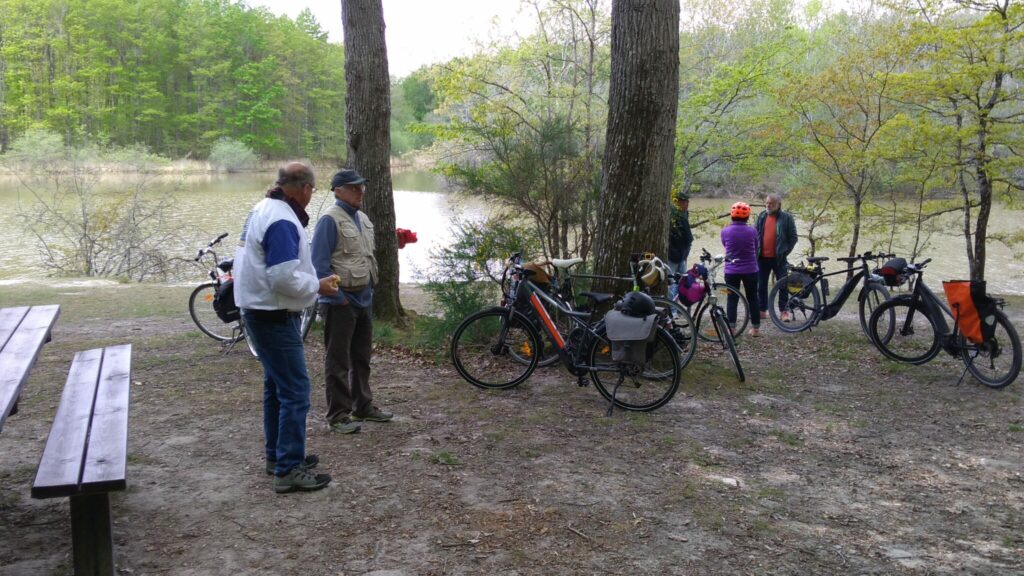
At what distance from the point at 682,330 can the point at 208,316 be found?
5610 mm

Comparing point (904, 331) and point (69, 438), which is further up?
point (69, 438)

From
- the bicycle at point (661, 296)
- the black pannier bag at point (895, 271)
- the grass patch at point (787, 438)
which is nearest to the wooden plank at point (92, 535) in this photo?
the grass patch at point (787, 438)

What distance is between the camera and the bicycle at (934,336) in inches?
241

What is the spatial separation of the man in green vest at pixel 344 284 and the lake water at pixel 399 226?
542 cm

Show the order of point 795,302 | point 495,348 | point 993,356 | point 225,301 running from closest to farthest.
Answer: point 495,348 < point 993,356 < point 225,301 < point 795,302

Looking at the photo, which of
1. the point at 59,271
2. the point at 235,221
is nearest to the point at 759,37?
the point at 235,221

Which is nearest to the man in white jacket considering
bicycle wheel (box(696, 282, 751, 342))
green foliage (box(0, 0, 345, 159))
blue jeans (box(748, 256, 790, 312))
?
bicycle wheel (box(696, 282, 751, 342))

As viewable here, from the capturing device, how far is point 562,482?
159 inches

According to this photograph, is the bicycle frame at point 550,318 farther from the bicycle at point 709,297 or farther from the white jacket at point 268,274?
the white jacket at point 268,274

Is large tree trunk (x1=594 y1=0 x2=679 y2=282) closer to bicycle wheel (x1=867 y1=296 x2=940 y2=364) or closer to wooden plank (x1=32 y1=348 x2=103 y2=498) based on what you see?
bicycle wheel (x1=867 y1=296 x2=940 y2=364)

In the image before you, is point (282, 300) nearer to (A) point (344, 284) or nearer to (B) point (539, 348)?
(A) point (344, 284)

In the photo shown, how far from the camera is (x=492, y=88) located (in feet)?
46.6

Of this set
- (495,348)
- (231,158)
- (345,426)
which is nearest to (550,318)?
(495,348)

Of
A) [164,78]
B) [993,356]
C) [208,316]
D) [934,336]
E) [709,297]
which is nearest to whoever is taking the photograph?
[993,356]
